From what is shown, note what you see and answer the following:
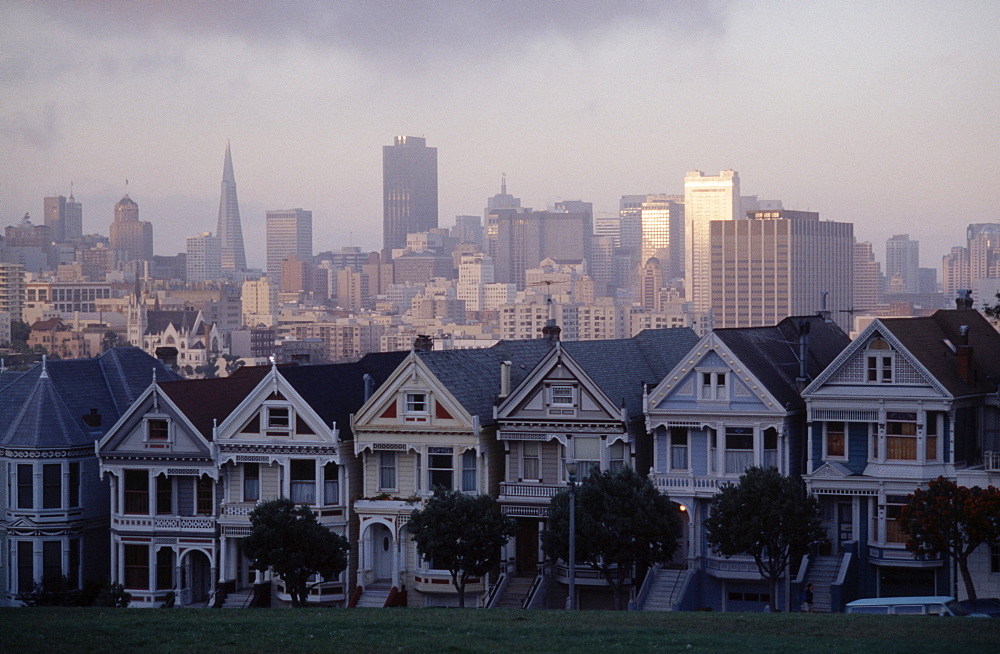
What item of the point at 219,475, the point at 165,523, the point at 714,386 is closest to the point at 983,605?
the point at 714,386

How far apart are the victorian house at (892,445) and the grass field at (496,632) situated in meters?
9.28

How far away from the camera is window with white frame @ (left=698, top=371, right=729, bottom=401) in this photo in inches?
1722

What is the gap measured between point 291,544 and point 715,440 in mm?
10715

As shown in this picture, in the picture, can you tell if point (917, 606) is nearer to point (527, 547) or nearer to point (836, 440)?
point (836, 440)

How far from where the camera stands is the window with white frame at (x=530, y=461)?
150 feet

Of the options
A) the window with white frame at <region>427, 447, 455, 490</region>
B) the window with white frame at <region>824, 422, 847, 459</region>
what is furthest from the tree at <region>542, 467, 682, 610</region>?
the window with white frame at <region>824, 422, 847, 459</region>

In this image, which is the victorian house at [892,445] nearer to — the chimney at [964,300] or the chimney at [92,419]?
the chimney at [964,300]

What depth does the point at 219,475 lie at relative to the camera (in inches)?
1868

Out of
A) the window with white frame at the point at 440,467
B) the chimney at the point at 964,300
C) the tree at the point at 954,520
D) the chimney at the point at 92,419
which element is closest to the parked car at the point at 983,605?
the tree at the point at 954,520

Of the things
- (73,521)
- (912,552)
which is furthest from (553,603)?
(73,521)

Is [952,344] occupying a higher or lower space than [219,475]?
higher

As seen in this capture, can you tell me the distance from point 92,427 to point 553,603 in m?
15.0

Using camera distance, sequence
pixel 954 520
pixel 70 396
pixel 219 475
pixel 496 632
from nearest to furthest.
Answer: pixel 496 632 < pixel 954 520 < pixel 219 475 < pixel 70 396

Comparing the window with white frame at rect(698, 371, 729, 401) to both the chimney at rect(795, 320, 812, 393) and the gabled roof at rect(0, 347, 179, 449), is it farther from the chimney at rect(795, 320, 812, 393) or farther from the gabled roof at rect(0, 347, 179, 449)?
the gabled roof at rect(0, 347, 179, 449)
